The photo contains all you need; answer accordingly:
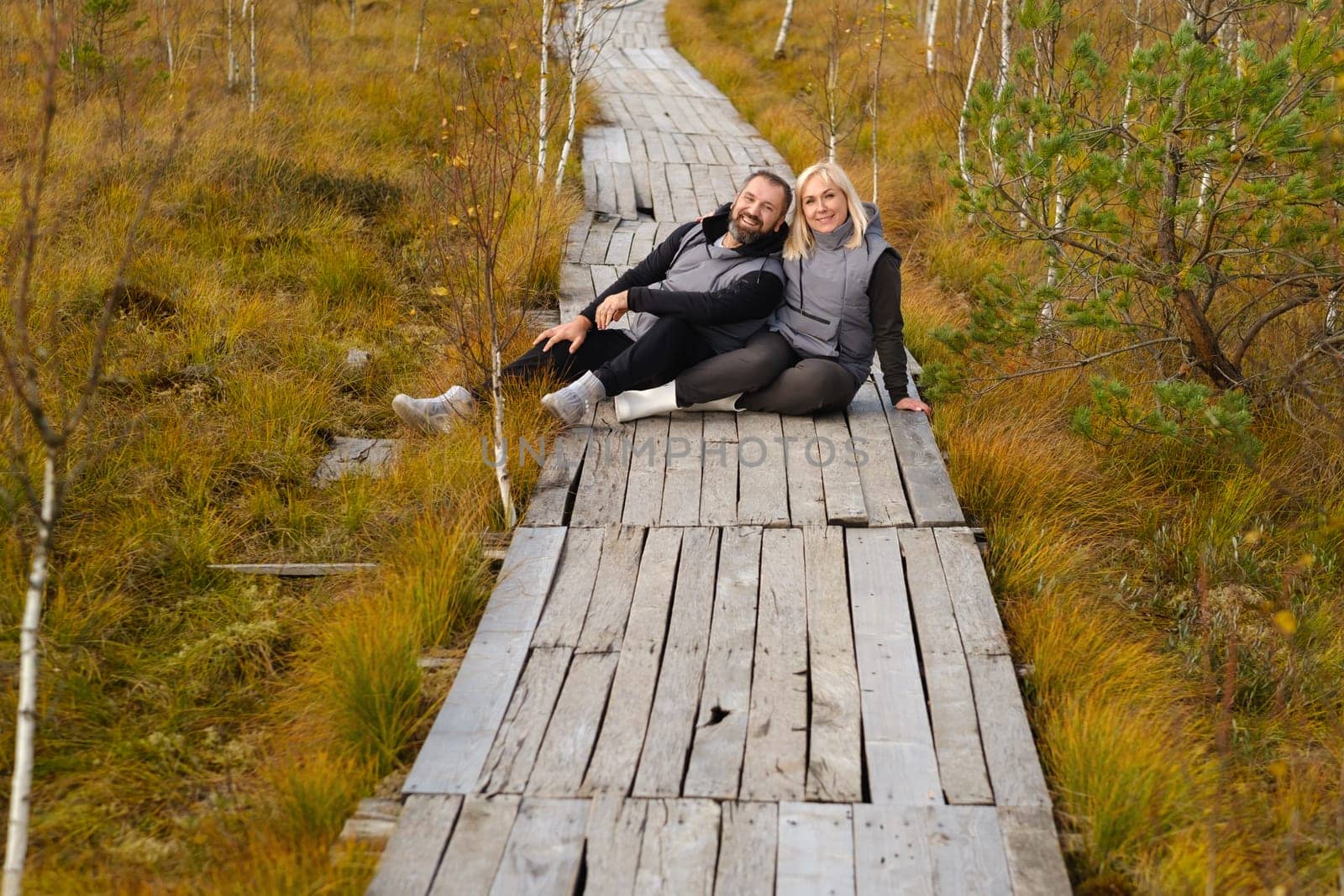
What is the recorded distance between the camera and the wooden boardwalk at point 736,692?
7.98ft

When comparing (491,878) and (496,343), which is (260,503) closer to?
(496,343)

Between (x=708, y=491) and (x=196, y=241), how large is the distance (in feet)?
13.2

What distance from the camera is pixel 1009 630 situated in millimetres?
3420

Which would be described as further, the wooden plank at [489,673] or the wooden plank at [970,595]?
the wooden plank at [970,595]

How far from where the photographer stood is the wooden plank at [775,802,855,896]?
2350 millimetres

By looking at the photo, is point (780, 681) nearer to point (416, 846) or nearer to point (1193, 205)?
point (416, 846)

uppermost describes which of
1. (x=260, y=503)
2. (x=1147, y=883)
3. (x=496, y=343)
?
(x=496, y=343)

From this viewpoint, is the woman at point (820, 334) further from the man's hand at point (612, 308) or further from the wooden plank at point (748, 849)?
the wooden plank at point (748, 849)

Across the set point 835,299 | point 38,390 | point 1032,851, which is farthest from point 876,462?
point 38,390

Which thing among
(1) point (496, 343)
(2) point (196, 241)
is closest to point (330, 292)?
(2) point (196, 241)

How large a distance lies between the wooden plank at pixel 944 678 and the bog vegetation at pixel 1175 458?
0.20 meters

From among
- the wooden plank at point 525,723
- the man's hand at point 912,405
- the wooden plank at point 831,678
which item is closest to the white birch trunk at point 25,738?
the wooden plank at point 525,723

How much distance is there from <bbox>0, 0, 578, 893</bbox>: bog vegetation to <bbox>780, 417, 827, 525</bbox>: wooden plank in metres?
1.05

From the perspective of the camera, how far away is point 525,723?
114 inches
